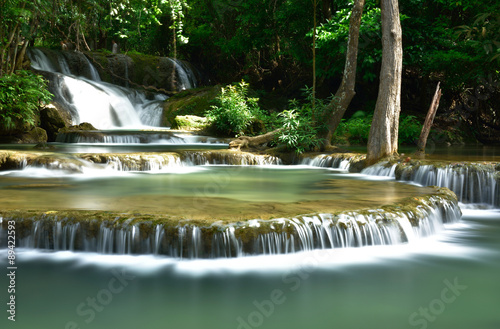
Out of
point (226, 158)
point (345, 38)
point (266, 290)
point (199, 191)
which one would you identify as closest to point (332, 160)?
point (226, 158)

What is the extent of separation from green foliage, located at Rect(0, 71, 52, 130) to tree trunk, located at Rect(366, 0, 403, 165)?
1072 centimetres

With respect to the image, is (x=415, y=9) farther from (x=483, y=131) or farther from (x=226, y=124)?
(x=226, y=124)

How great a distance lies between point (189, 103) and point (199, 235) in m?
17.2

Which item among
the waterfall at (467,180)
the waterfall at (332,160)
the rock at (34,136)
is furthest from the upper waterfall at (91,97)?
the waterfall at (467,180)

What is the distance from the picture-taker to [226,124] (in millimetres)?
18234

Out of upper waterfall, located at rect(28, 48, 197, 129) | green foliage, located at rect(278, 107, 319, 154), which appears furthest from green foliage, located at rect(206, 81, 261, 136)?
upper waterfall, located at rect(28, 48, 197, 129)

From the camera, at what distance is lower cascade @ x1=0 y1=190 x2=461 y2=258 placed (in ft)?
16.4

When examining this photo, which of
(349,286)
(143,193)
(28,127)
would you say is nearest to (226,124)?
(28,127)

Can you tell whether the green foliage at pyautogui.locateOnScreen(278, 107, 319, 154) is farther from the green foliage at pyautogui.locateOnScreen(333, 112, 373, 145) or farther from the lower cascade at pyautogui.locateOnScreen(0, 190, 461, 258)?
the lower cascade at pyautogui.locateOnScreen(0, 190, 461, 258)

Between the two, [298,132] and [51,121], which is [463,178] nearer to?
[298,132]

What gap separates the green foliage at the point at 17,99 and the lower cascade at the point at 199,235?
10867 mm

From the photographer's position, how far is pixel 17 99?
15172 mm

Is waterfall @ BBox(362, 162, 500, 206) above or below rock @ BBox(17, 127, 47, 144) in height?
below

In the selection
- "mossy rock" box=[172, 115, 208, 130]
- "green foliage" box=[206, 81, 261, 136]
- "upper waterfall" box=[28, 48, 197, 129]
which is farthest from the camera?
"upper waterfall" box=[28, 48, 197, 129]
